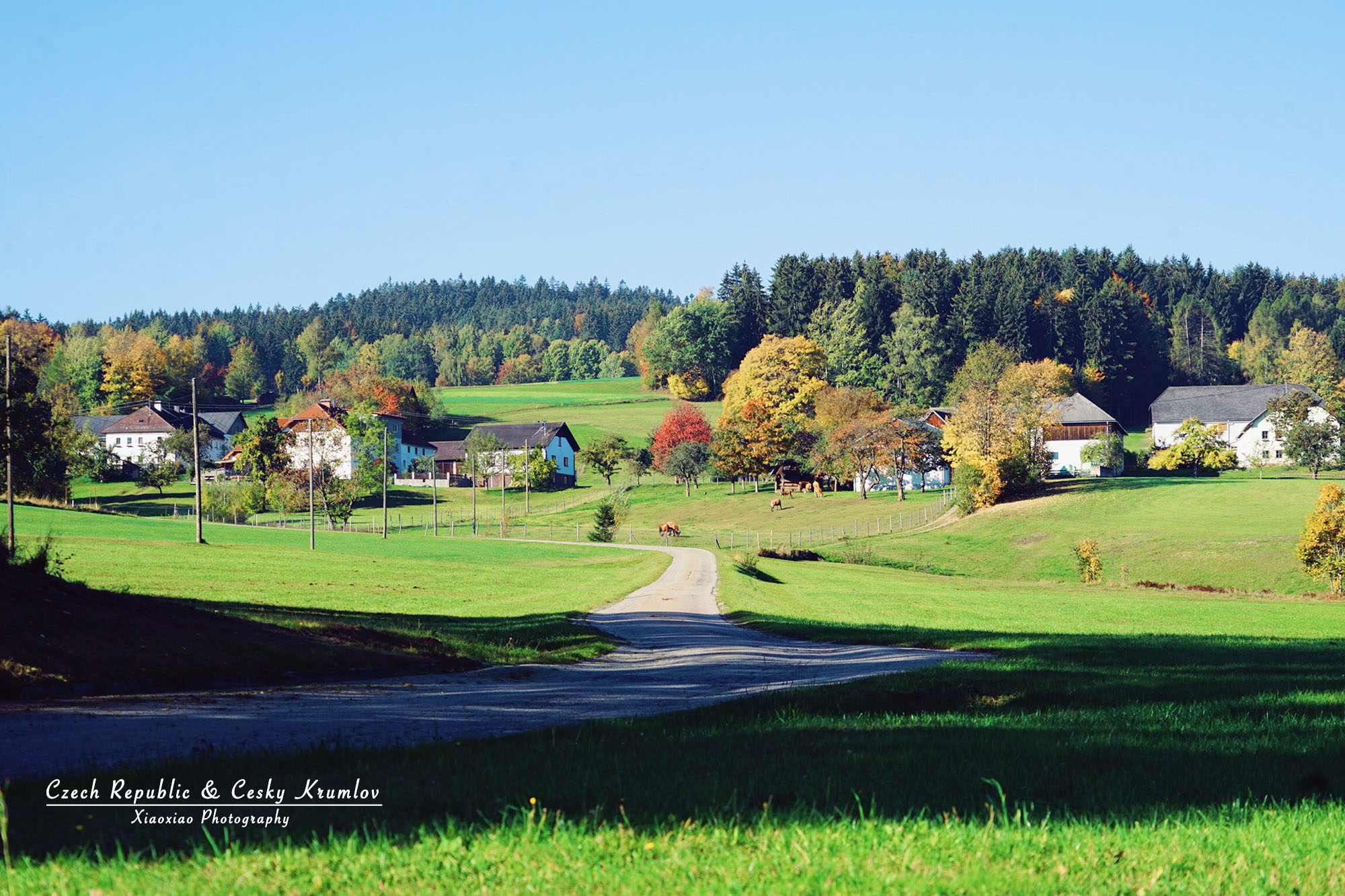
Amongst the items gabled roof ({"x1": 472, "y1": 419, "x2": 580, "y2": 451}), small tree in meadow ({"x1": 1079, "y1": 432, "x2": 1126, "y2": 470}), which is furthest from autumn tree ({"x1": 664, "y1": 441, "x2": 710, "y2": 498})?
small tree in meadow ({"x1": 1079, "y1": 432, "x2": 1126, "y2": 470})

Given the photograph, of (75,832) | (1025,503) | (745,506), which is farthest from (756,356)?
(75,832)

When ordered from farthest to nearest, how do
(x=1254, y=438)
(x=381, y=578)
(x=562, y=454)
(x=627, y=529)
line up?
(x=562, y=454) < (x=1254, y=438) < (x=627, y=529) < (x=381, y=578)

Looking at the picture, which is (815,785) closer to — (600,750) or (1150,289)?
(600,750)

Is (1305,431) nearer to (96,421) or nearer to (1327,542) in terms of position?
(1327,542)

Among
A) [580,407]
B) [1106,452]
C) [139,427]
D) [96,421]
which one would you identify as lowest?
[1106,452]

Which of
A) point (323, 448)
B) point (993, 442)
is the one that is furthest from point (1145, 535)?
point (323, 448)

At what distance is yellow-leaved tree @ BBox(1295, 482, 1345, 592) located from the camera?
48594 mm

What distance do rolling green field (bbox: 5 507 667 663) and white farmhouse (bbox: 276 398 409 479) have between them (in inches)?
1061

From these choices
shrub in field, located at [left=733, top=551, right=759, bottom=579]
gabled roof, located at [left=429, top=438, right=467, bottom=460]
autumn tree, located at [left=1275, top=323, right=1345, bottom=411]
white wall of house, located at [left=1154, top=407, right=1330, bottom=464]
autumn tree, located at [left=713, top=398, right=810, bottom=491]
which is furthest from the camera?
autumn tree, located at [left=1275, top=323, right=1345, bottom=411]

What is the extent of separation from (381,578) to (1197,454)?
90853mm

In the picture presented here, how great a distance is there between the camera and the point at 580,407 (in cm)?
16588

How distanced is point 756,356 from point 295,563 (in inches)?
3002

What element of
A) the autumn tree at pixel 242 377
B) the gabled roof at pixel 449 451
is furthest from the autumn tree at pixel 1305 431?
the autumn tree at pixel 242 377

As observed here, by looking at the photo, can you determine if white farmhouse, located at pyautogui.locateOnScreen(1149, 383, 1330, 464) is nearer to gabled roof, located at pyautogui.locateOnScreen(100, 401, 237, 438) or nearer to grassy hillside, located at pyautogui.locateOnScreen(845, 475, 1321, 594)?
grassy hillside, located at pyautogui.locateOnScreen(845, 475, 1321, 594)
